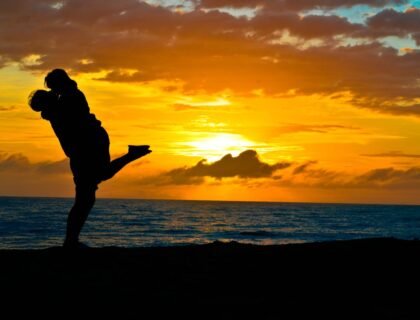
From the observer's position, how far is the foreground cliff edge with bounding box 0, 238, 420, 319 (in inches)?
199

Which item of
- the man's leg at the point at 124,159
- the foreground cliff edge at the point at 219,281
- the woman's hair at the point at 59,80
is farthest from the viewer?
the man's leg at the point at 124,159

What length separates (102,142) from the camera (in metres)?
7.79

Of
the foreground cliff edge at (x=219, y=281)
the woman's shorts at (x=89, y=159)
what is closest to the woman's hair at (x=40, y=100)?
the woman's shorts at (x=89, y=159)

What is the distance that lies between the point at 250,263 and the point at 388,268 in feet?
5.73

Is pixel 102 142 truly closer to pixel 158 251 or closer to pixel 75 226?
pixel 75 226

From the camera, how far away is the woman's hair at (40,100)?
7.69 m

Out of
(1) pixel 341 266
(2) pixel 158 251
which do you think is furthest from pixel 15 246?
(1) pixel 341 266

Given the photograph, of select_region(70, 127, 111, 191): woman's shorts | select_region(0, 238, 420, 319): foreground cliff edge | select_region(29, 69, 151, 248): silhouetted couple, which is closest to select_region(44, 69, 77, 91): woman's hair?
select_region(29, 69, 151, 248): silhouetted couple

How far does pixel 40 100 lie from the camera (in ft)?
25.2

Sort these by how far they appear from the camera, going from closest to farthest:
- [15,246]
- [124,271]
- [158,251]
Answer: [124,271], [158,251], [15,246]

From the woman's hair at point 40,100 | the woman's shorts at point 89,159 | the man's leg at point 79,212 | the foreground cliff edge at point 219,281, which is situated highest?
the woman's hair at point 40,100

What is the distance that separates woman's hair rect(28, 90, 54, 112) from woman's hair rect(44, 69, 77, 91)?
14cm

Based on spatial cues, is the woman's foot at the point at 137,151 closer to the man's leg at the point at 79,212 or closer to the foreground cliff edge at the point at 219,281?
the man's leg at the point at 79,212

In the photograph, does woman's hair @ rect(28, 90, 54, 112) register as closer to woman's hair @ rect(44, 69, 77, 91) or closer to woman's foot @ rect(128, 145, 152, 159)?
woman's hair @ rect(44, 69, 77, 91)
